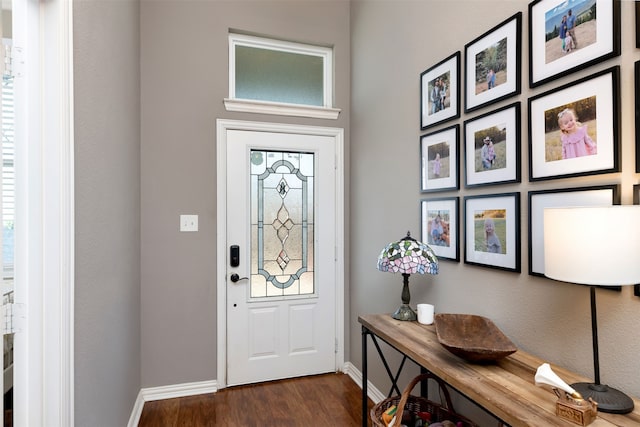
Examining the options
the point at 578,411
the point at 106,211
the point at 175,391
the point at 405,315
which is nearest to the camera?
the point at 578,411

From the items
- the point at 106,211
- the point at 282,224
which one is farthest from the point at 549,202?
the point at 282,224

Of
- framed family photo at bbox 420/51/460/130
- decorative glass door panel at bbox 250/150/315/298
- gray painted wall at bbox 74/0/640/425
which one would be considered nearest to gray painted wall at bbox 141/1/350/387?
gray painted wall at bbox 74/0/640/425

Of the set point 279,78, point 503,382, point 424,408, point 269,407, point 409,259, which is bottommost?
point 269,407

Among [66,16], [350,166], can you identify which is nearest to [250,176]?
[350,166]

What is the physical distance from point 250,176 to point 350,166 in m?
0.85

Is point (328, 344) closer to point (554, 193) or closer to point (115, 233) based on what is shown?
point (115, 233)

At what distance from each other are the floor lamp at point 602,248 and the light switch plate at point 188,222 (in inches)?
94.7

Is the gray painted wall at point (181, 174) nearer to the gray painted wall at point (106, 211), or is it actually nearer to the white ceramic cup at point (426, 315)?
the gray painted wall at point (106, 211)

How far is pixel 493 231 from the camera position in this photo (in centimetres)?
165

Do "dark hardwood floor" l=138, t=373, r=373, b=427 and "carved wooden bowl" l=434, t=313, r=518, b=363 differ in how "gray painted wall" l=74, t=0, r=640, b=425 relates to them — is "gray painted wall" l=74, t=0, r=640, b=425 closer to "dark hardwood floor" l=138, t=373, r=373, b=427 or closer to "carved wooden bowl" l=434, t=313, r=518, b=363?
"carved wooden bowl" l=434, t=313, r=518, b=363

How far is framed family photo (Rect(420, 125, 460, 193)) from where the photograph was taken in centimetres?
191

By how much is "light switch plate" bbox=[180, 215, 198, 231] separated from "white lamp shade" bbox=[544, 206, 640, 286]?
244 cm

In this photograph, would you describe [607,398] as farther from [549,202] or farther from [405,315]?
[405,315]

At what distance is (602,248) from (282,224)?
2302 mm
